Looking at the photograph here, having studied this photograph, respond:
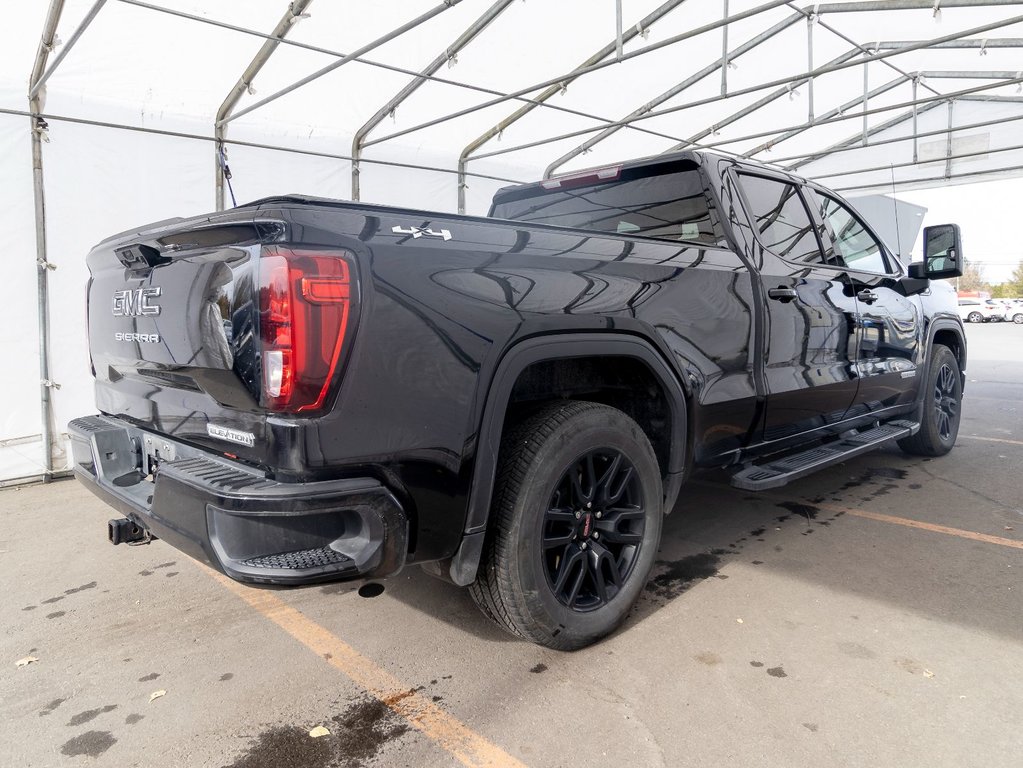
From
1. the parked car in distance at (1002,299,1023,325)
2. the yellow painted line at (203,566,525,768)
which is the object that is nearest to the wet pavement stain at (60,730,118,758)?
the yellow painted line at (203,566,525,768)

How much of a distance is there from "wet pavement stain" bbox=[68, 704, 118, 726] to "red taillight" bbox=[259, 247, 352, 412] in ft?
4.37

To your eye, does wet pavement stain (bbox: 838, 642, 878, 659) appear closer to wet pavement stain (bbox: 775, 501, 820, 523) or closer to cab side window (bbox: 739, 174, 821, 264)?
wet pavement stain (bbox: 775, 501, 820, 523)

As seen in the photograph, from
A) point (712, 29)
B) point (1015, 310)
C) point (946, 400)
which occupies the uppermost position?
point (712, 29)

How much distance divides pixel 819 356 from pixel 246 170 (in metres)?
5.82

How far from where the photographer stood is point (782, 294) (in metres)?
3.38

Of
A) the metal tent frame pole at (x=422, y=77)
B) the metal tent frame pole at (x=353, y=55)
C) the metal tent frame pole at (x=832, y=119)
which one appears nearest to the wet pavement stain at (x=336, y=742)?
the metal tent frame pole at (x=353, y=55)

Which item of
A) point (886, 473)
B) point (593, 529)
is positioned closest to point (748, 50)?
point (886, 473)

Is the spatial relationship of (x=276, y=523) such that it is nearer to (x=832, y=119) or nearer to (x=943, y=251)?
(x=943, y=251)

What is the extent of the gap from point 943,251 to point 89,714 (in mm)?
5142

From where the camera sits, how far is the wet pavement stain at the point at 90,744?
2080mm

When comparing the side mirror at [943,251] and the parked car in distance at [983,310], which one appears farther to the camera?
the parked car in distance at [983,310]

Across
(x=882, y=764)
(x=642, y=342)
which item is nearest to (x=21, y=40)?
(x=642, y=342)

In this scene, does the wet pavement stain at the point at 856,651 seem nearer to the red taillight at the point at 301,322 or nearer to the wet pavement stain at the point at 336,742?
the wet pavement stain at the point at 336,742

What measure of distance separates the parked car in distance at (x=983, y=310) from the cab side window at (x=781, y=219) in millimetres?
33915
